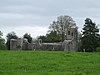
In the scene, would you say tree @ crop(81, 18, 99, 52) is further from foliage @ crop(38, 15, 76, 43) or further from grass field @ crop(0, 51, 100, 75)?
grass field @ crop(0, 51, 100, 75)

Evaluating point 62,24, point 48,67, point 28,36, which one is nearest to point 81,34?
point 62,24

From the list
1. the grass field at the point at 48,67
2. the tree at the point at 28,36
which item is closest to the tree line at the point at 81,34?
the tree at the point at 28,36

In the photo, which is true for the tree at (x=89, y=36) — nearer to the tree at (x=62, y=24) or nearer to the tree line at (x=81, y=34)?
the tree line at (x=81, y=34)

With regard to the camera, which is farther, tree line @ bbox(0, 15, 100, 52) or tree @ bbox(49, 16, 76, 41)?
Result: tree @ bbox(49, 16, 76, 41)

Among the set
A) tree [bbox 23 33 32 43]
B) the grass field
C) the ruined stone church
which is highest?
tree [bbox 23 33 32 43]

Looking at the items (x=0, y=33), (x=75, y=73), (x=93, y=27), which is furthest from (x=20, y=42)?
(x=75, y=73)

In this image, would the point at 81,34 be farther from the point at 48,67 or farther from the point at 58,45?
the point at 48,67

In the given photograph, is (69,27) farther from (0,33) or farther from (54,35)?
(0,33)

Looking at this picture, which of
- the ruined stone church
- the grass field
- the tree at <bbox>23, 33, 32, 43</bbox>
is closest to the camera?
the grass field

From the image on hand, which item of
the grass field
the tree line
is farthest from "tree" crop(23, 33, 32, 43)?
the grass field

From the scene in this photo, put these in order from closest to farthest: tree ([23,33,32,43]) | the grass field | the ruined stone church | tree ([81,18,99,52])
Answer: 1. the grass field
2. tree ([81,18,99,52])
3. the ruined stone church
4. tree ([23,33,32,43])

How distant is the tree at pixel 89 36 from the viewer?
7600 cm

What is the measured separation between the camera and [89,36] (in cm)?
7875

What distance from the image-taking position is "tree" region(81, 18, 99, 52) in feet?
249
